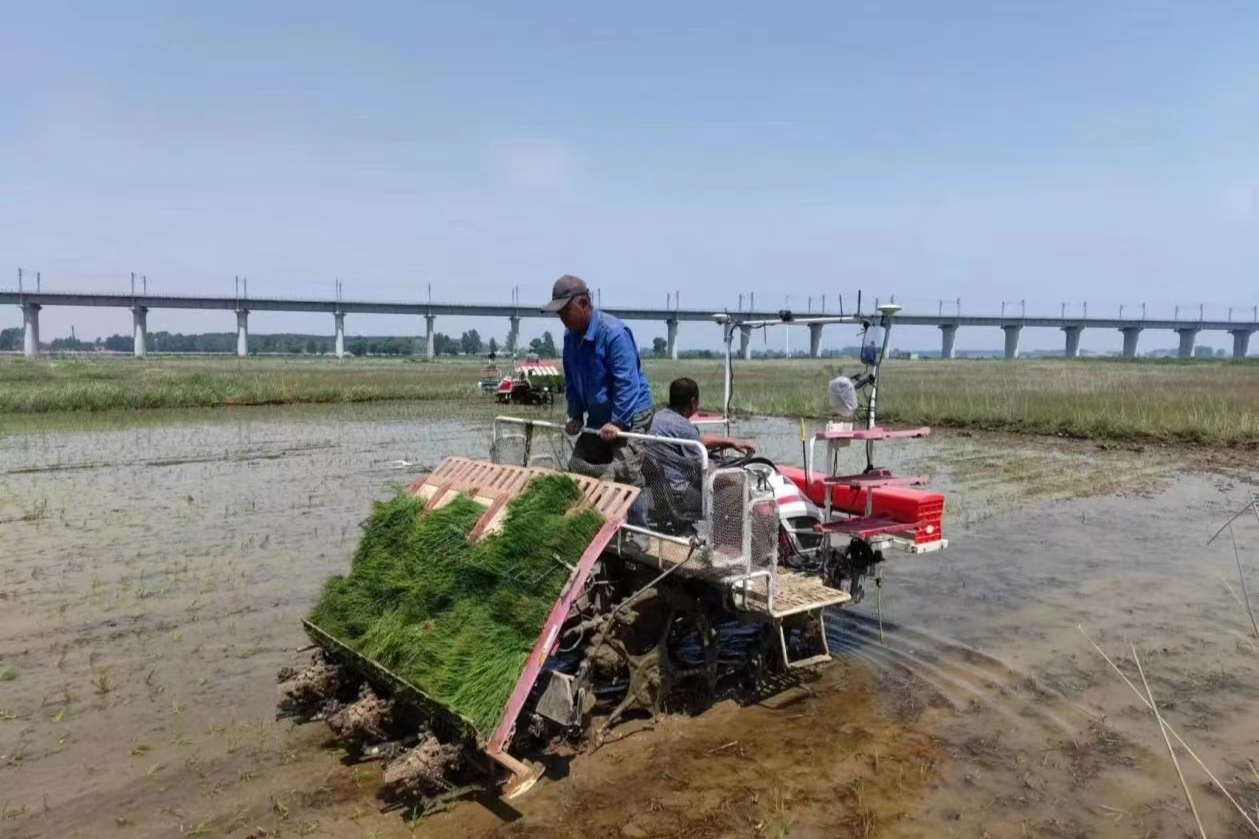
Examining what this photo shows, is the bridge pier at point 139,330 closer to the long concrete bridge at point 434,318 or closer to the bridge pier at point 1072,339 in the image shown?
the long concrete bridge at point 434,318

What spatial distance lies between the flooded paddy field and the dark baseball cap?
2672mm

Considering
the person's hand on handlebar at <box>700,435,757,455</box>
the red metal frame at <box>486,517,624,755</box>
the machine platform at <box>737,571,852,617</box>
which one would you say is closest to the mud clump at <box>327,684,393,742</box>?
the red metal frame at <box>486,517,624,755</box>

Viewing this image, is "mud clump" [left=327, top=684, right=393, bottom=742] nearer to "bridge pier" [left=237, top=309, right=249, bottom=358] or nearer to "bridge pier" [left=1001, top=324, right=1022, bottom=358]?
"bridge pier" [left=237, top=309, right=249, bottom=358]

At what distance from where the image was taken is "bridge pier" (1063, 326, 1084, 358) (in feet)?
429

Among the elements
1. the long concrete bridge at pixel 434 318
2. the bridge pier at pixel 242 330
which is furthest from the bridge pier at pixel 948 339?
the bridge pier at pixel 242 330

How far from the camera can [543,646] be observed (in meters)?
4.22

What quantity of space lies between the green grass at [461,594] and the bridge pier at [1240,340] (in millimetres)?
160184

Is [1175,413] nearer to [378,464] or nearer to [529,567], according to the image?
[378,464]

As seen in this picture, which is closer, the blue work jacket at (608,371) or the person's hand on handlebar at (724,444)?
the blue work jacket at (608,371)

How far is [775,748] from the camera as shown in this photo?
15.9 feet

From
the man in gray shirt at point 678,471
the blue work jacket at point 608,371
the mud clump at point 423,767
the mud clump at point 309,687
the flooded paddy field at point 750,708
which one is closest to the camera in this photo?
the mud clump at point 423,767

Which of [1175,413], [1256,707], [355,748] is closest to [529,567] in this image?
[355,748]

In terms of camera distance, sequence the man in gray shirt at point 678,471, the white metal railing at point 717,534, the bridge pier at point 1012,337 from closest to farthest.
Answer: the white metal railing at point 717,534 → the man in gray shirt at point 678,471 → the bridge pier at point 1012,337

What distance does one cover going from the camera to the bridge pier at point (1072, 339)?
429 ft
